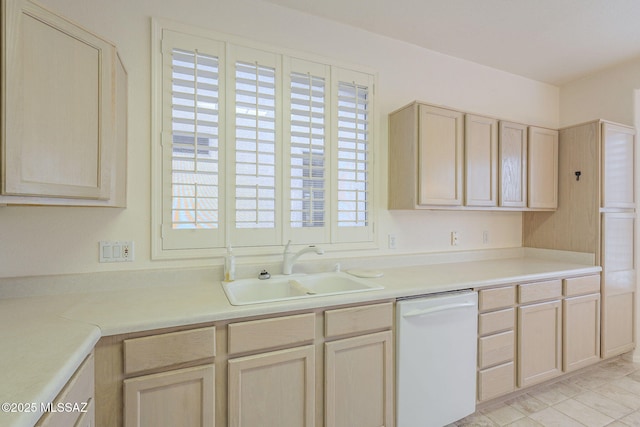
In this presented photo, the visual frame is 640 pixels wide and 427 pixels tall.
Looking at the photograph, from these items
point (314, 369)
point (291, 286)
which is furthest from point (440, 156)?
point (314, 369)

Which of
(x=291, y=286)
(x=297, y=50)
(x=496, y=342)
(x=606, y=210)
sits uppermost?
(x=297, y=50)

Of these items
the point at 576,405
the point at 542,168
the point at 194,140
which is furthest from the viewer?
the point at 542,168

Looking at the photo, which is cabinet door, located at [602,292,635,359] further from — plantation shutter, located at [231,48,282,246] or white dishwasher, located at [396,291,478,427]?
plantation shutter, located at [231,48,282,246]

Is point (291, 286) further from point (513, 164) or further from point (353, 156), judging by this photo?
point (513, 164)

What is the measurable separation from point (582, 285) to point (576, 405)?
0.85 meters

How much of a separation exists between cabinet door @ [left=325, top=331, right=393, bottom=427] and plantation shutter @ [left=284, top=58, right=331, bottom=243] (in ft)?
2.58

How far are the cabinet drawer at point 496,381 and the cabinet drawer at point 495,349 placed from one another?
0.14 feet

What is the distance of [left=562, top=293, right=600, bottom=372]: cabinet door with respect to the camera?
2.26 meters

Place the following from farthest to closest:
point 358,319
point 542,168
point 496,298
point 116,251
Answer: point 542,168 < point 496,298 < point 116,251 < point 358,319

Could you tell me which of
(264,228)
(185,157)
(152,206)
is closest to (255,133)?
(185,157)

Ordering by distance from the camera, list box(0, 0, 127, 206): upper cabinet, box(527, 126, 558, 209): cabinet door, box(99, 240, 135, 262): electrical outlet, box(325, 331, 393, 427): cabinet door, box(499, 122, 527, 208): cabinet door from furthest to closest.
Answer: box(527, 126, 558, 209): cabinet door, box(499, 122, 527, 208): cabinet door, box(99, 240, 135, 262): electrical outlet, box(325, 331, 393, 427): cabinet door, box(0, 0, 127, 206): upper cabinet

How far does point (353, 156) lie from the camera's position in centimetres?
225

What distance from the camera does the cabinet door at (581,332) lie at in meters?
2.26

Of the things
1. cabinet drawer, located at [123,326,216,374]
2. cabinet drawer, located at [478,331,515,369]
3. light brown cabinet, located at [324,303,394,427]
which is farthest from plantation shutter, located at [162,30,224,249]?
cabinet drawer, located at [478,331,515,369]
